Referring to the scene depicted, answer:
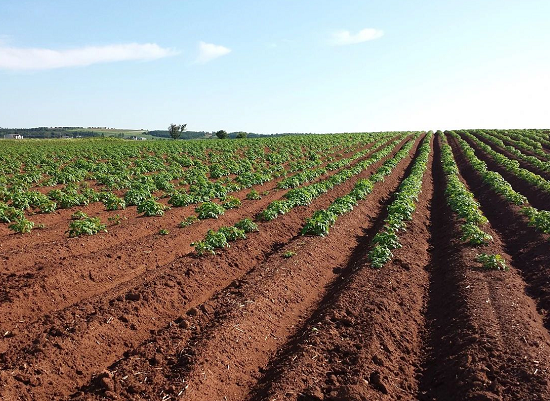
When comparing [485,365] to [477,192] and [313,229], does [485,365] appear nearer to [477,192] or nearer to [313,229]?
[313,229]

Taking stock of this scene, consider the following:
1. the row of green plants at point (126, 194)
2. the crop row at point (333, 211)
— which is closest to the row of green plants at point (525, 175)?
the crop row at point (333, 211)

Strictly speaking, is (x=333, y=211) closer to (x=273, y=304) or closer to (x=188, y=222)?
(x=188, y=222)

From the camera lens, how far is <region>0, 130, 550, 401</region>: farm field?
6121mm

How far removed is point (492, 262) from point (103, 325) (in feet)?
30.6

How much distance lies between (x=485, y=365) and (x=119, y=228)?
1163 cm

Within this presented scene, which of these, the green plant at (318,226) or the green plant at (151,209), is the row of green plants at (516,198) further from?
the green plant at (151,209)

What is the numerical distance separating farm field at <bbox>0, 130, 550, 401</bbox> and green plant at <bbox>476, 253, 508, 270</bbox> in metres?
0.04

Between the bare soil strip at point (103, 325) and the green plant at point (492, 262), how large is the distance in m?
6.15

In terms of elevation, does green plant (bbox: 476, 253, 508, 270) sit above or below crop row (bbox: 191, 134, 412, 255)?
below

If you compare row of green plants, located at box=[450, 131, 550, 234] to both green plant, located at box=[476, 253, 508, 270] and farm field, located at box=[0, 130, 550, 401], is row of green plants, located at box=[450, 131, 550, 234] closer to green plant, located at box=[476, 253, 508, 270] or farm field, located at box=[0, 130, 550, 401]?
farm field, located at box=[0, 130, 550, 401]

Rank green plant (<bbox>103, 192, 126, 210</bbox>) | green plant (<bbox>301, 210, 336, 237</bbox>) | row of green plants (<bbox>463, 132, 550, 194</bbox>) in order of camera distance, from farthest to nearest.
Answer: row of green plants (<bbox>463, 132, 550, 194</bbox>)
green plant (<bbox>103, 192, 126, 210</bbox>)
green plant (<bbox>301, 210, 336, 237</bbox>)

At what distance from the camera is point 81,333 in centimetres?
710

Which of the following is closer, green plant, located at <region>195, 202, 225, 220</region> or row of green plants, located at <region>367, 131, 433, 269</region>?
row of green plants, located at <region>367, 131, 433, 269</region>

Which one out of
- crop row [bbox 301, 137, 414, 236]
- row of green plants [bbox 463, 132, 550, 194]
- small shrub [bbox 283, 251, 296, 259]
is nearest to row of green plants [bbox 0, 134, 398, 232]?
crop row [bbox 301, 137, 414, 236]
